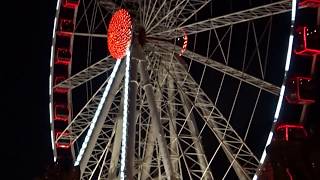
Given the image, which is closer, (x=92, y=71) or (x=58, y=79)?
(x=92, y=71)

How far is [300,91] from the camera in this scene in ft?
69.0

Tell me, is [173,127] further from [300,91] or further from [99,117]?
[300,91]

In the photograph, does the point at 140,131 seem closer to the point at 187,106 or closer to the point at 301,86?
the point at 187,106

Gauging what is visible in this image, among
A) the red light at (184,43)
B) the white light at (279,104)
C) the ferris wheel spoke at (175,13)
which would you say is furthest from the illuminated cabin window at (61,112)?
the white light at (279,104)

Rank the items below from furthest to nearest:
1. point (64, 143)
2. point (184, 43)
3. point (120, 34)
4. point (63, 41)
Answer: point (63, 41)
point (64, 143)
point (184, 43)
point (120, 34)

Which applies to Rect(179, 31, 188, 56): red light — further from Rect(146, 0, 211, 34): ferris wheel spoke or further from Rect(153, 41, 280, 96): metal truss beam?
Rect(146, 0, 211, 34): ferris wheel spoke

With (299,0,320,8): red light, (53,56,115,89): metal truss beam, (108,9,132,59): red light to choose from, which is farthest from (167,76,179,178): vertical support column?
(299,0,320,8): red light

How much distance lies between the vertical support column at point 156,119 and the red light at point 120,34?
0.73 metres

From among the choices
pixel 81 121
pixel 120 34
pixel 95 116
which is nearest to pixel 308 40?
pixel 120 34

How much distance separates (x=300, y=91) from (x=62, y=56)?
920 cm

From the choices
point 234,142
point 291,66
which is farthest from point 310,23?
point 234,142

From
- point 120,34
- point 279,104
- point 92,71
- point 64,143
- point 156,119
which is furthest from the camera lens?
point 64,143

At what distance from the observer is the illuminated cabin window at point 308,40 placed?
68.0 feet

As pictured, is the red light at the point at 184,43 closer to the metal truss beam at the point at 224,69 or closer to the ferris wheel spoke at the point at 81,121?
the metal truss beam at the point at 224,69
